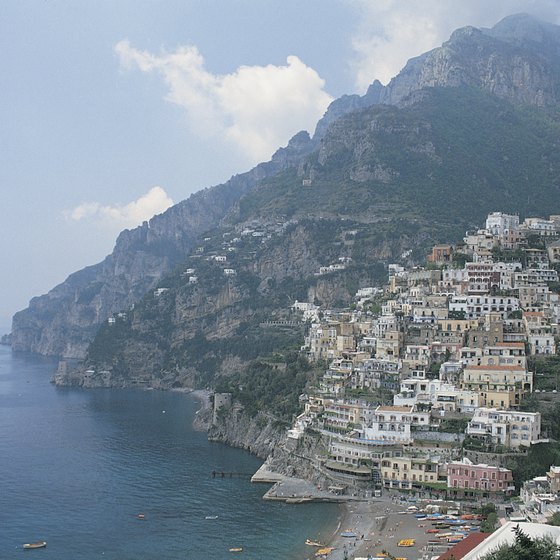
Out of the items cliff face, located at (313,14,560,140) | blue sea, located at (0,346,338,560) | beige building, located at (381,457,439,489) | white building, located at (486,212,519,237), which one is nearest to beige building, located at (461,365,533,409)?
beige building, located at (381,457,439,489)

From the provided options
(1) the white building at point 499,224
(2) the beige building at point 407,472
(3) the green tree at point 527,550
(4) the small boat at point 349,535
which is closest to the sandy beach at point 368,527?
(4) the small boat at point 349,535

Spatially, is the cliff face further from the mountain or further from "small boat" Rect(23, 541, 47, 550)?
"small boat" Rect(23, 541, 47, 550)

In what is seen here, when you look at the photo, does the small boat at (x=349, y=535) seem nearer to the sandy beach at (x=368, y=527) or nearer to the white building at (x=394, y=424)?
the sandy beach at (x=368, y=527)

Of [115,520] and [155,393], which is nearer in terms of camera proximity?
[115,520]

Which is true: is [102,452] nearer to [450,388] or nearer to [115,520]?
[115,520]

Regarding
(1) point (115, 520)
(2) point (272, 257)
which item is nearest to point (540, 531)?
(1) point (115, 520)
